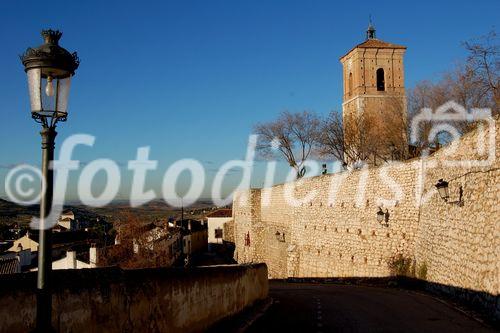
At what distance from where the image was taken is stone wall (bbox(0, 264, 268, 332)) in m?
5.05

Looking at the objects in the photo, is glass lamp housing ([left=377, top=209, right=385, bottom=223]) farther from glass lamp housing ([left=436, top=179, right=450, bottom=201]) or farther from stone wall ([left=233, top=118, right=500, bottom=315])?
glass lamp housing ([left=436, top=179, right=450, bottom=201])

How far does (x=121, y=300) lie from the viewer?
6234 mm

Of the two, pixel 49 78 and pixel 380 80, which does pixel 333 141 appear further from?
pixel 49 78

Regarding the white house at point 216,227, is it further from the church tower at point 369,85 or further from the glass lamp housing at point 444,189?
the glass lamp housing at point 444,189

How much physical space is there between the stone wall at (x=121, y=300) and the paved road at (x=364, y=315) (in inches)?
73.4

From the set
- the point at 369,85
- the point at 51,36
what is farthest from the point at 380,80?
the point at 51,36

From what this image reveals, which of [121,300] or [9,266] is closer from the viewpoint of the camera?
[121,300]

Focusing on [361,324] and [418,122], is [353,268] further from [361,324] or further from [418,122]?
[418,122]

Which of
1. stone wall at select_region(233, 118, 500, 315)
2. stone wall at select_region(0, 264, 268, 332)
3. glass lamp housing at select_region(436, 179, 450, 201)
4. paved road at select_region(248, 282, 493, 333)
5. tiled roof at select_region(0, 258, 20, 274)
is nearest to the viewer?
stone wall at select_region(0, 264, 268, 332)

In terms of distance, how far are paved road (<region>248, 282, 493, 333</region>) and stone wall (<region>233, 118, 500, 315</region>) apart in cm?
90

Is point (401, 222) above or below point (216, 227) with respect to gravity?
above

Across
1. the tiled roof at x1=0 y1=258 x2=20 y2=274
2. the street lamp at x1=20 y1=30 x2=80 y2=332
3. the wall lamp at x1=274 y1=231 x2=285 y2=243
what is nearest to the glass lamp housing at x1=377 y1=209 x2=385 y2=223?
the wall lamp at x1=274 y1=231 x2=285 y2=243

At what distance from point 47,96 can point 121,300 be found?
2811 mm

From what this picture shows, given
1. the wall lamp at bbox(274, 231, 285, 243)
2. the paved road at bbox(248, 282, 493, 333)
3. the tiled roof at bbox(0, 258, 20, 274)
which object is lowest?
the tiled roof at bbox(0, 258, 20, 274)
